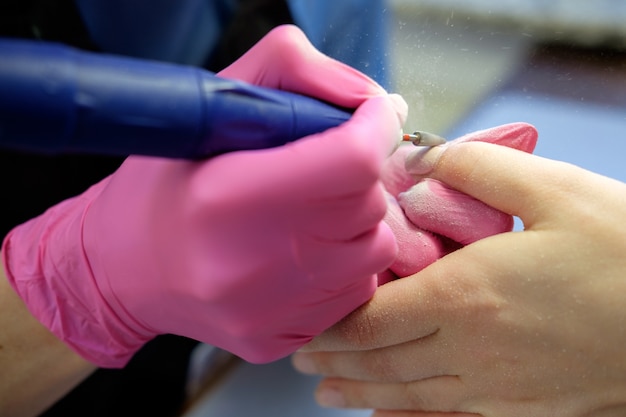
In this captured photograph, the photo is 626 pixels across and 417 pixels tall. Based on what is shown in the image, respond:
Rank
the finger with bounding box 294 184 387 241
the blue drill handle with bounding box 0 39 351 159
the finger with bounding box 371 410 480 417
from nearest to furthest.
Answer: the blue drill handle with bounding box 0 39 351 159
the finger with bounding box 294 184 387 241
the finger with bounding box 371 410 480 417

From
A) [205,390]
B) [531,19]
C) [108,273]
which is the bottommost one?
[205,390]

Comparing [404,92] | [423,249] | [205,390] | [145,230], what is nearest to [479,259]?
[423,249]

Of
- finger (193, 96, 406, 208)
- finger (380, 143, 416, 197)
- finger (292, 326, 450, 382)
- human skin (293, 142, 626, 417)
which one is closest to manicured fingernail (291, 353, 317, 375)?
finger (292, 326, 450, 382)

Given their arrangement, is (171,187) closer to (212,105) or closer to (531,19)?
(212,105)

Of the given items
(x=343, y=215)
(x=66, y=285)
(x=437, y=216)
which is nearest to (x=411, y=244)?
(x=437, y=216)

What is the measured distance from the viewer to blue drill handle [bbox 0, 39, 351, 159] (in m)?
0.38

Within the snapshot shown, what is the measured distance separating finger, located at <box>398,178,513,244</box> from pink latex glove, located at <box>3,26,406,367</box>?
7 centimetres

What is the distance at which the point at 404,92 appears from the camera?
671 millimetres

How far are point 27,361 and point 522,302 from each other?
0.65 m

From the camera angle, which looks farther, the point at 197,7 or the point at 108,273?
the point at 197,7

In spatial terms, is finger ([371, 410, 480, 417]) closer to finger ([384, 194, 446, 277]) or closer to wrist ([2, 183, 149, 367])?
finger ([384, 194, 446, 277])

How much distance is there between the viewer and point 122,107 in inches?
15.8

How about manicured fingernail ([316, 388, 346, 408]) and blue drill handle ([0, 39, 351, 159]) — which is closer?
blue drill handle ([0, 39, 351, 159])

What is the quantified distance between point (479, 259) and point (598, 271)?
0.11 m
